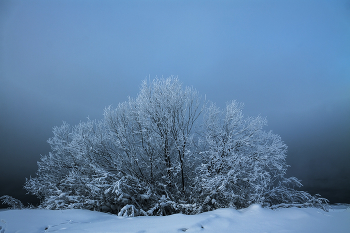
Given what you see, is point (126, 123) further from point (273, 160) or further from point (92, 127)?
point (273, 160)

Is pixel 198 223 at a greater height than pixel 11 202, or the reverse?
pixel 11 202

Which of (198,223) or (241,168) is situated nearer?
(198,223)

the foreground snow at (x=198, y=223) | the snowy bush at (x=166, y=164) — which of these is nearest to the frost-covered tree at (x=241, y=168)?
the snowy bush at (x=166, y=164)

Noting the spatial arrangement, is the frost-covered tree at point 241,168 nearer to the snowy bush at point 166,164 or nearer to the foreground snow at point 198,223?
the snowy bush at point 166,164

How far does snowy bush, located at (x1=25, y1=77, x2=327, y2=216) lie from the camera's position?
8469 millimetres

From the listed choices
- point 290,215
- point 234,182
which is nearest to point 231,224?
point 290,215

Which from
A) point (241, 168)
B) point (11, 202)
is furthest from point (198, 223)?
point (11, 202)

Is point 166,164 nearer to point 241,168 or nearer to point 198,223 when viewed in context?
point 241,168

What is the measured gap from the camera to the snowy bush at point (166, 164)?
847cm

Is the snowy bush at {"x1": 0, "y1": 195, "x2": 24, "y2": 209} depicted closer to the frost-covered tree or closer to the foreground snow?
the foreground snow

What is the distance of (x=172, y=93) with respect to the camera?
1073 centimetres

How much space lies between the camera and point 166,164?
1077 cm

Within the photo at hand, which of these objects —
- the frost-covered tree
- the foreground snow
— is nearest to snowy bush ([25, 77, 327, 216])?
the frost-covered tree

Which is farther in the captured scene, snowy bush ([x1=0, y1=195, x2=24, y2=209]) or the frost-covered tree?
snowy bush ([x1=0, y1=195, x2=24, y2=209])
